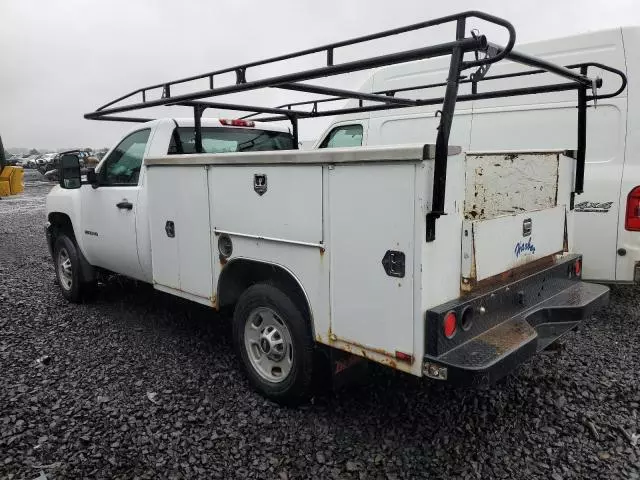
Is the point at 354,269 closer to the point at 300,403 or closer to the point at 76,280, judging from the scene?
the point at 300,403

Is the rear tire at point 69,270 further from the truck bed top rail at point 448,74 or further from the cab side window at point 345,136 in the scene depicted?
the cab side window at point 345,136

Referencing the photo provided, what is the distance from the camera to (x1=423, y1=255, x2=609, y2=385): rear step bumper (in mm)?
2650

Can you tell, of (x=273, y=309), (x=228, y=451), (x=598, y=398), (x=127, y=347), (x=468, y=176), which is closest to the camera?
(x=468, y=176)

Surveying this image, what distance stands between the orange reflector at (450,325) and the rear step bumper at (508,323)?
30mm

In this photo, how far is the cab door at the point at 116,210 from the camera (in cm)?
485

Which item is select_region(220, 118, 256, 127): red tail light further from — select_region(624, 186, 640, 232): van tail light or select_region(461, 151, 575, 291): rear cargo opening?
select_region(624, 186, 640, 232): van tail light

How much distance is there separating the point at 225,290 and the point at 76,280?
270 centimetres

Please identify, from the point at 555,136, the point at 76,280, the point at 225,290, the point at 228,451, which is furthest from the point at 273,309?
the point at 555,136

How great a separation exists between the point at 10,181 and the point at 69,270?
13816 millimetres

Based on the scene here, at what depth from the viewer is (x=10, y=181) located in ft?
57.7

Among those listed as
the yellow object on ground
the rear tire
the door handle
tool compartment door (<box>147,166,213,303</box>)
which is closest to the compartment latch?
tool compartment door (<box>147,166,213,303</box>)

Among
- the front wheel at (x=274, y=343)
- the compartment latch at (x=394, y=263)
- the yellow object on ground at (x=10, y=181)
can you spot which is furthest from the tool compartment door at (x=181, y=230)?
the yellow object on ground at (x=10, y=181)

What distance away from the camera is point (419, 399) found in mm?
3617

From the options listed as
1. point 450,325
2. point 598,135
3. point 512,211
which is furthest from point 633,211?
point 450,325
